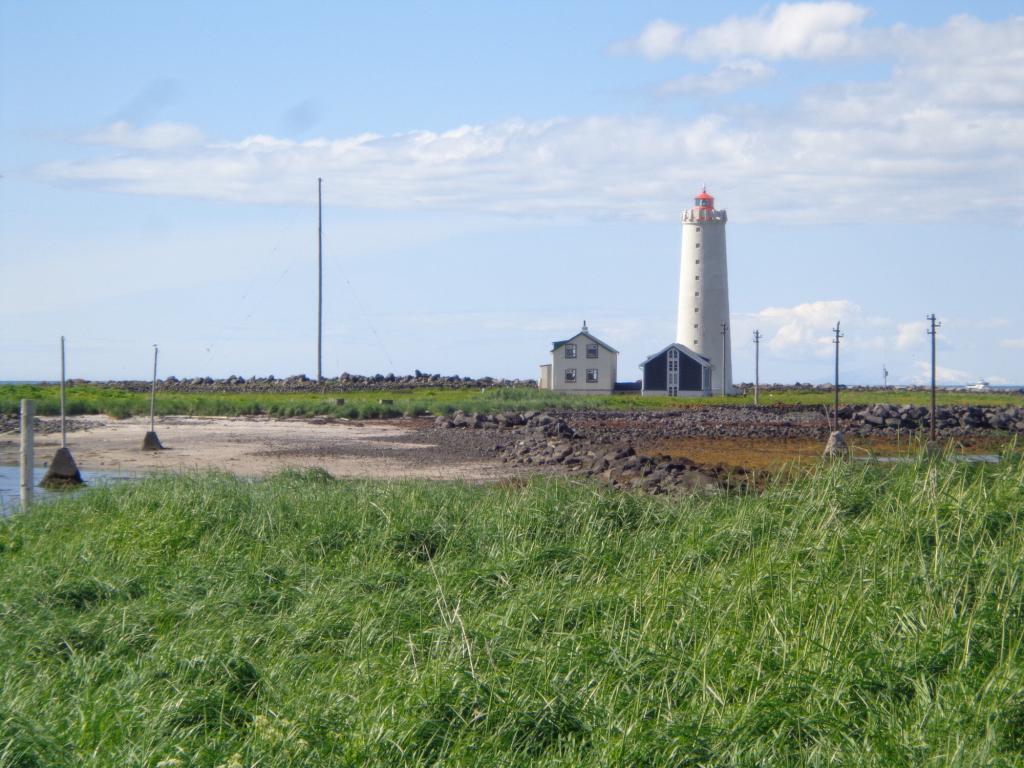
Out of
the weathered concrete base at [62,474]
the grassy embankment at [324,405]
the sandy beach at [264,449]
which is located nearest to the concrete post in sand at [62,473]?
the weathered concrete base at [62,474]

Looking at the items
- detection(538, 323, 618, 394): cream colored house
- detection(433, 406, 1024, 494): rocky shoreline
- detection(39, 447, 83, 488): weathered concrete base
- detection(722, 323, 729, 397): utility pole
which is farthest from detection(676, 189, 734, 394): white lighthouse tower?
detection(39, 447, 83, 488): weathered concrete base

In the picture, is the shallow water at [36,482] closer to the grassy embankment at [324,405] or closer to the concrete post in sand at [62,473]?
the concrete post in sand at [62,473]

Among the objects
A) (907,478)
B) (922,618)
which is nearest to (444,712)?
(922,618)

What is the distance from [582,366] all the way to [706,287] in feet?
26.4

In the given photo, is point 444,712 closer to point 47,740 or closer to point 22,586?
point 47,740

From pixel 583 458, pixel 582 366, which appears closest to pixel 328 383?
pixel 582 366

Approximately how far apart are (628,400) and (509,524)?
44.3m

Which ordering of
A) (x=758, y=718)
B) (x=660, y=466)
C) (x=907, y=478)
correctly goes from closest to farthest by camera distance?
(x=758, y=718), (x=907, y=478), (x=660, y=466)

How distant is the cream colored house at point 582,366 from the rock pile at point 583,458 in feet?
78.1

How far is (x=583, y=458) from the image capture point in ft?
74.5

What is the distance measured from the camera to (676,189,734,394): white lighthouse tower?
6156 centimetres

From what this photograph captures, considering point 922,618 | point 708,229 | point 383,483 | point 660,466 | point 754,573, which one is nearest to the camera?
point 922,618

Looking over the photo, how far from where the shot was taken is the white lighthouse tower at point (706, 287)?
202ft

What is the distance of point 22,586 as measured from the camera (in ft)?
30.0
